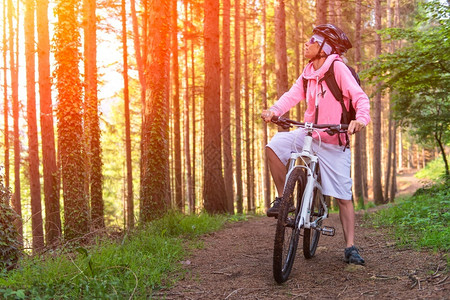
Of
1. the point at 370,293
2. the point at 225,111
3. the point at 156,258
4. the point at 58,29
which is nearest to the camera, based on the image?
the point at 370,293

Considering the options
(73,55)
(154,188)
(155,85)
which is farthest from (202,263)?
(73,55)

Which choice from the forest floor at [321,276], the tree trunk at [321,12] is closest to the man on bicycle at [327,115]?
the forest floor at [321,276]

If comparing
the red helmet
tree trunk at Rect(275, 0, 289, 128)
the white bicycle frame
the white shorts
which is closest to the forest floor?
the white bicycle frame

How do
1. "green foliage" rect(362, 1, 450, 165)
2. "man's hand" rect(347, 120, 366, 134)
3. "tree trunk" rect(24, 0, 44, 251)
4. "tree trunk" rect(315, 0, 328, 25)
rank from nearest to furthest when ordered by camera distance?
1. "man's hand" rect(347, 120, 366, 134)
2. "green foliage" rect(362, 1, 450, 165)
3. "tree trunk" rect(24, 0, 44, 251)
4. "tree trunk" rect(315, 0, 328, 25)

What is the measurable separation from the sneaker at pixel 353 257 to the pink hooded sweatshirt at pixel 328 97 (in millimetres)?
1132

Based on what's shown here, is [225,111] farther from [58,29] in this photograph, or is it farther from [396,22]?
[396,22]

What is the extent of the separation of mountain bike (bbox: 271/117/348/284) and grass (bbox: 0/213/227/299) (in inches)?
45.4

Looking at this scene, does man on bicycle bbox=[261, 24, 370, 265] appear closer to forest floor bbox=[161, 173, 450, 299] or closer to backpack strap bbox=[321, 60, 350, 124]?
backpack strap bbox=[321, 60, 350, 124]

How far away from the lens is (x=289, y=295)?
361 centimetres

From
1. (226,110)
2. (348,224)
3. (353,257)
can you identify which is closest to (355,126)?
(348,224)

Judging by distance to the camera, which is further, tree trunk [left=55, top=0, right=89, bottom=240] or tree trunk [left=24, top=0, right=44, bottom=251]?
tree trunk [left=24, top=0, right=44, bottom=251]

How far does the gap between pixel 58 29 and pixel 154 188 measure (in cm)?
436

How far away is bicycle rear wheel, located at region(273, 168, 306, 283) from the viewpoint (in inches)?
147

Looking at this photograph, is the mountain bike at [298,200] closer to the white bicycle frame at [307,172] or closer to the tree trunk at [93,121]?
the white bicycle frame at [307,172]
